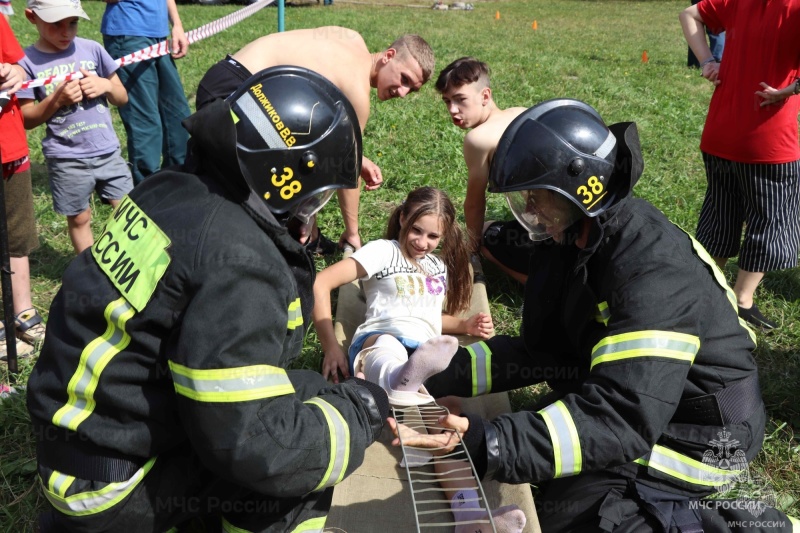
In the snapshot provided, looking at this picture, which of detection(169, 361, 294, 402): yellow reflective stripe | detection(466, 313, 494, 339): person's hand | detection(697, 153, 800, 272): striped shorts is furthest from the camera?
detection(697, 153, 800, 272): striped shorts

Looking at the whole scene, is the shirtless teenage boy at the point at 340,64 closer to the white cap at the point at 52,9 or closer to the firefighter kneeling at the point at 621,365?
the white cap at the point at 52,9

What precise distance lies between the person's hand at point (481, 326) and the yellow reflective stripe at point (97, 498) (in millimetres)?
2286

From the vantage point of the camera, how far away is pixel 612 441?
2379 millimetres

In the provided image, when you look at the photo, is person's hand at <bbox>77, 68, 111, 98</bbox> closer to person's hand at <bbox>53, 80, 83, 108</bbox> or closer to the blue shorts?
person's hand at <bbox>53, 80, 83, 108</bbox>

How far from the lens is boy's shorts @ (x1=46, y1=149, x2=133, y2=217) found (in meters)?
4.32

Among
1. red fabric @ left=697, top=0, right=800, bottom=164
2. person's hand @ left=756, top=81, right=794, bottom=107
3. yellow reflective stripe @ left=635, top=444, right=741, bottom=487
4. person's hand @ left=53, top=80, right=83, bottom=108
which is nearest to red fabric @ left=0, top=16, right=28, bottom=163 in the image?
person's hand @ left=53, top=80, right=83, bottom=108

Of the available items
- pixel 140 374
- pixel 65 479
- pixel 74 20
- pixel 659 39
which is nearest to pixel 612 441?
pixel 140 374

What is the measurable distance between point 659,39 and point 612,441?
1664 centimetres

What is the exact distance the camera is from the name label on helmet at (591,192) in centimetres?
250

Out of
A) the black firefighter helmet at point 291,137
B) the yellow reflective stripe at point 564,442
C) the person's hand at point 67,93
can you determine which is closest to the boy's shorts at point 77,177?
the person's hand at point 67,93

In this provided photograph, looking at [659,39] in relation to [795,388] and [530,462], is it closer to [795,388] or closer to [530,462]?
[795,388]

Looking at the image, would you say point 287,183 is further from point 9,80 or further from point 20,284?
point 20,284

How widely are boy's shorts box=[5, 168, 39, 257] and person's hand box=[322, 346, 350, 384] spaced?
1.77 meters

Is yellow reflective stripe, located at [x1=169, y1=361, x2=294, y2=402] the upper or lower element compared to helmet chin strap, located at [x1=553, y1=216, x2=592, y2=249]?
lower
